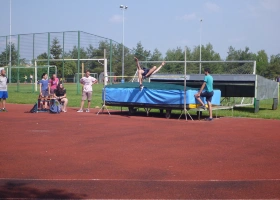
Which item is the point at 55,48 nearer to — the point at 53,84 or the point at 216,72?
the point at 216,72

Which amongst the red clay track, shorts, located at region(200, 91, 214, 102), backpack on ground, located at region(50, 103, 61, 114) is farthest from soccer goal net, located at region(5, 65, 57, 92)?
the red clay track

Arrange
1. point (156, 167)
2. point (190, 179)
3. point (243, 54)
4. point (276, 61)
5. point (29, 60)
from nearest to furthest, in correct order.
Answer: point (190, 179), point (156, 167), point (29, 60), point (243, 54), point (276, 61)

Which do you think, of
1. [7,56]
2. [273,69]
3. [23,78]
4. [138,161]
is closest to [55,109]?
[138,161]

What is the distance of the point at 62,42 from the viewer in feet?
117

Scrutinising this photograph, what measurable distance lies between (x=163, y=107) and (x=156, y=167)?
28.3 ft

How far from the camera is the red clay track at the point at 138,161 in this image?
604 cm

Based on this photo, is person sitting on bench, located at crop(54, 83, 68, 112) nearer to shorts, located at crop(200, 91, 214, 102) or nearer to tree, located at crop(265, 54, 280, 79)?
shorts, located at crop(200, 91, 214, 102)

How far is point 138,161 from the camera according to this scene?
8008mm

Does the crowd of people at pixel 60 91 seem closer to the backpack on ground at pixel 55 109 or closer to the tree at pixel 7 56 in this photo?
the backpack on ground at pixel 55 109

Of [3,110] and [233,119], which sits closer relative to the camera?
[233,119]

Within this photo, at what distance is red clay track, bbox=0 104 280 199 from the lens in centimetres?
604

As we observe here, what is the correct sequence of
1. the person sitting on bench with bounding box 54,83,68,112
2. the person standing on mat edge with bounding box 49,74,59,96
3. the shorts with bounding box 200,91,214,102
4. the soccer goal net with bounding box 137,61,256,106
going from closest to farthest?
the shorts with bounding box 200,91,214,102
the person sitting on bench with bounding box 54,83,68,112
the person standing on mat edge with bounding box 49,74,59,96
the soccer goal net with bounding box 137,61,256,106

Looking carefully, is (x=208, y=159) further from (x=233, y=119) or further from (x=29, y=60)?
(x=29, y=60)

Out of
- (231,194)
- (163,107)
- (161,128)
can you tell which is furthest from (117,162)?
(163,107)
